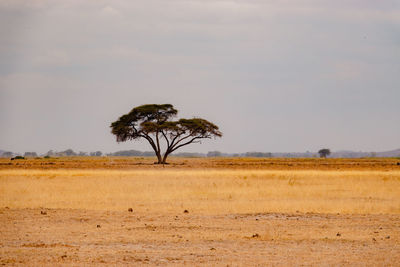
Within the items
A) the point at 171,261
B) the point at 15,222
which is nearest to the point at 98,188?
the point at 15,222

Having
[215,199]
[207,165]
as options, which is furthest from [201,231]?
[207,165]

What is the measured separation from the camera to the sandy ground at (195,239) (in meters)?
11.4

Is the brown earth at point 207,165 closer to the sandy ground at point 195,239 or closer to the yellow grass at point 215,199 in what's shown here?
the yellow grass at point 215,199

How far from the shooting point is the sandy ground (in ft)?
37.6

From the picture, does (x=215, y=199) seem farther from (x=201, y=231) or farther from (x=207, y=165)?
(x=207, y=165)

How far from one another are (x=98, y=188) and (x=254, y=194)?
847 centimetres

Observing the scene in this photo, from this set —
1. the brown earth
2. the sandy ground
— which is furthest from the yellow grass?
the brown earth

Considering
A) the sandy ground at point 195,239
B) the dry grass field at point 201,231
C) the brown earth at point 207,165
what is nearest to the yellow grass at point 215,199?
the dry grass field at point 201,231

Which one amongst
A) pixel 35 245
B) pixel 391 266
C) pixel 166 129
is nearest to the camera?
pixel 391 266

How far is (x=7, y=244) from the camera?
514 inches

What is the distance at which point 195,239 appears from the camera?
13914mm

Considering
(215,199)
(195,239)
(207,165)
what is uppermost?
(207,165)

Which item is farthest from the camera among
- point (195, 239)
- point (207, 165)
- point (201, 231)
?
point (207, 165)

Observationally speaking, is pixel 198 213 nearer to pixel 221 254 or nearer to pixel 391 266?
pixel 221 254
